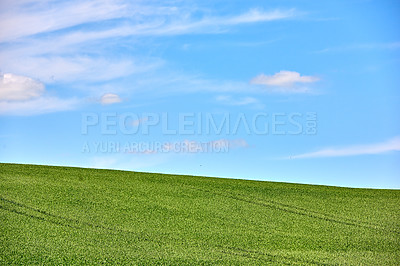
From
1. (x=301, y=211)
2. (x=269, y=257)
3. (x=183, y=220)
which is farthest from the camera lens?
(x=301, y=211)

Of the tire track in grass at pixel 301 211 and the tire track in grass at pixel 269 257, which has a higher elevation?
the tire track in grass at pixel 301 211

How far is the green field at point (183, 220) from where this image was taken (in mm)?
7129

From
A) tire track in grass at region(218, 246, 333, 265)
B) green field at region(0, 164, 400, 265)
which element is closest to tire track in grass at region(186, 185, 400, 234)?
green field at region(0, 164, 400, 265)

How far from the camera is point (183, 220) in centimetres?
916

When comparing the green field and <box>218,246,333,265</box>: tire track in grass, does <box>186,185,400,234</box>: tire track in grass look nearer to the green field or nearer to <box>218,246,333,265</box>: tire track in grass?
the green field

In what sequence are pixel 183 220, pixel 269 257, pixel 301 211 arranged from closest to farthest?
pixel 269 257 < pixel 183 220 < pixel 301 211

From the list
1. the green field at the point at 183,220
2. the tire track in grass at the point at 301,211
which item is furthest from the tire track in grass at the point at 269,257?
the tire track in grass at the point at 301,211

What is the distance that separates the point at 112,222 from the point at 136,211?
0.95 m

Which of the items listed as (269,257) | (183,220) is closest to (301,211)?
(183,220)

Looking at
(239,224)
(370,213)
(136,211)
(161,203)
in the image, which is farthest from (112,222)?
(370,213)

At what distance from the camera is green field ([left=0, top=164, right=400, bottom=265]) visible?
281 inches

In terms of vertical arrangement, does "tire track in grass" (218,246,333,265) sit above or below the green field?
below

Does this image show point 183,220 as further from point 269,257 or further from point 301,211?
point 301,211

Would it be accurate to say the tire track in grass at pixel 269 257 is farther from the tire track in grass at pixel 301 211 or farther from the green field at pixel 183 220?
the tire track in grass at pixel 301 211
